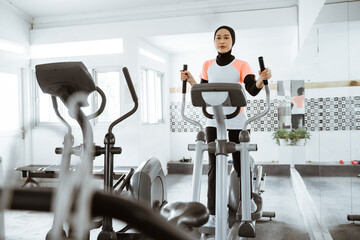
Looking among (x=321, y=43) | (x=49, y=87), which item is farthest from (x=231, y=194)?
(x=49, y=87)

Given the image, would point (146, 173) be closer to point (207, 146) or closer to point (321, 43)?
point (207, 146)

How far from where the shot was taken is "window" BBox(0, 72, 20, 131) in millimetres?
4793

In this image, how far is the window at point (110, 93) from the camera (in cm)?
545

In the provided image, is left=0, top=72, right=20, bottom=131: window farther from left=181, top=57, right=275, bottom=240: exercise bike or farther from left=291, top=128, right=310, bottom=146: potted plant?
left=291, top=128, right=310, bottom=146: potted plant

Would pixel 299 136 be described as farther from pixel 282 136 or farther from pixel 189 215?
pixel 189 215

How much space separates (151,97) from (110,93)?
0.80 m

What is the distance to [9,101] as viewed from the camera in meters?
4.88

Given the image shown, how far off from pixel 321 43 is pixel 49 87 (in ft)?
6.51

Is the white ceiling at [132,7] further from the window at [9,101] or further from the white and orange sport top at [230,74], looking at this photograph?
the white and orange sport top at [230,74]

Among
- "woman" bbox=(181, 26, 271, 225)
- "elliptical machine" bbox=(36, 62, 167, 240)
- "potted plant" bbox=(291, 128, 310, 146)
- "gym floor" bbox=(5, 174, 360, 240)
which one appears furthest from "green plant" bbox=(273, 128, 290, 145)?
"elliptical machine" bbox=(36, 62, 167, 240)

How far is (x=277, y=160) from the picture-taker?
6.23 metres

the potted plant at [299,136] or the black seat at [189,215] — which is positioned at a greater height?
the black seat at [189,215]

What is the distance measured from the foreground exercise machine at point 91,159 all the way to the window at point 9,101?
3249 millimetres

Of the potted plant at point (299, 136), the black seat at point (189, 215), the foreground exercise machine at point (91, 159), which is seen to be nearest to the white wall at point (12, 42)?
the foreground exercise machine at point (91, 159)
